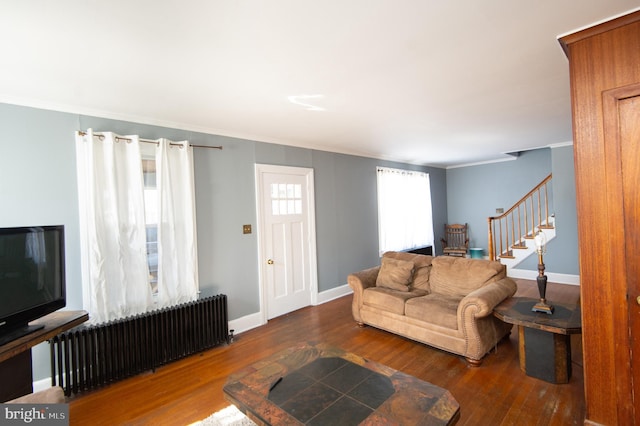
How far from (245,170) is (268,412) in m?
2.96

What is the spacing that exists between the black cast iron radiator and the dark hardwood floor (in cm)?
10

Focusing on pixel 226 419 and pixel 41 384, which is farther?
pixel 41 384

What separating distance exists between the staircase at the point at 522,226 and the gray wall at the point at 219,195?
2.51 metres

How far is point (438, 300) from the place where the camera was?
3279 millimetres

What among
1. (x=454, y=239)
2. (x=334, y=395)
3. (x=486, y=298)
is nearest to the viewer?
(x=334, y=395)

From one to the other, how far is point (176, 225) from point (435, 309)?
2925 mm

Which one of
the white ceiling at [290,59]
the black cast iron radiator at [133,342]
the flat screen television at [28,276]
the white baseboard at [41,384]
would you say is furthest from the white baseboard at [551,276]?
the white baseboard at [41,384]

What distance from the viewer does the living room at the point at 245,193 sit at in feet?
8.36

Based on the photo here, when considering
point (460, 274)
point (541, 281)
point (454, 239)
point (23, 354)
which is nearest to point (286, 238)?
point (460, 274)

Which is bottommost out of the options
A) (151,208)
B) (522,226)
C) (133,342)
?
(133,342)

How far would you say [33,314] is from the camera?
194 cm

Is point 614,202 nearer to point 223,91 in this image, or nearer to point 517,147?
point 223,91

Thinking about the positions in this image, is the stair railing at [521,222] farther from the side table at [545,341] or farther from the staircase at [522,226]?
the side table at [545,341]

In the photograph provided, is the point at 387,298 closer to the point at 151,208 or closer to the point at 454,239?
the point at 151,208
